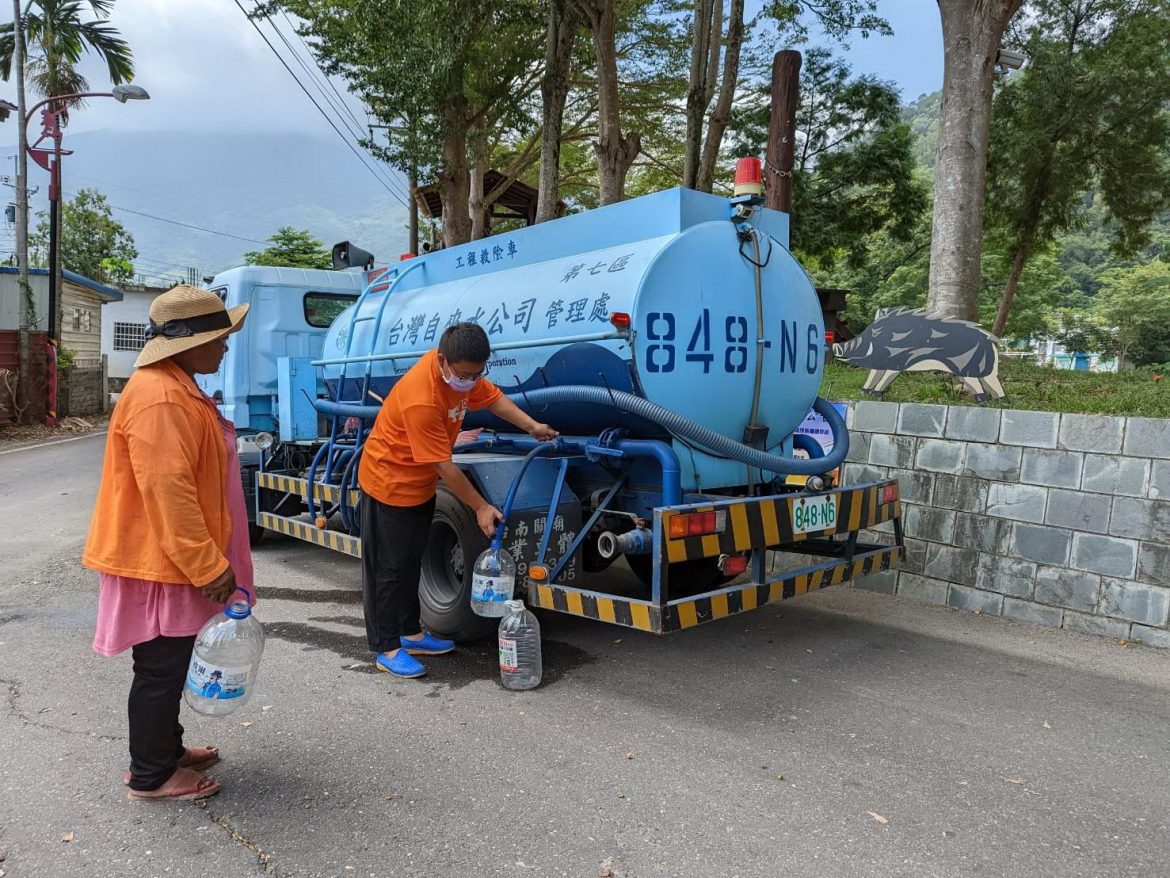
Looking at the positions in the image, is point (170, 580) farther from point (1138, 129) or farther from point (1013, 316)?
point (1013, 316)

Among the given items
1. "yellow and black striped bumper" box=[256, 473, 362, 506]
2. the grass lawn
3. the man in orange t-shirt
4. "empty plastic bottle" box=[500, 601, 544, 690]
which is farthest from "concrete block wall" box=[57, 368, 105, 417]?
"empty plastic bottle" box=[500, 601, 544, 690]

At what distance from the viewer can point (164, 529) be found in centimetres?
270

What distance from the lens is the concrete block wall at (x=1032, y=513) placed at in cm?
486

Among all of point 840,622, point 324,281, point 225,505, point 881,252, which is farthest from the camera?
point 881,252

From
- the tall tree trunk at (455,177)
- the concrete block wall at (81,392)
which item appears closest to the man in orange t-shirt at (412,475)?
the tall tree trunk at (455,177)

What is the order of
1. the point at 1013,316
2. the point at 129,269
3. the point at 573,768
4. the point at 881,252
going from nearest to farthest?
1. the point at 573,768
2. the point at 1013,316
3. the point at 881,252
4. the point at 129,269

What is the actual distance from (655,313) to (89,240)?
148 ft

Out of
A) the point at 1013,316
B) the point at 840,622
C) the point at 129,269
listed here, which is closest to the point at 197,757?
the point at 840,622

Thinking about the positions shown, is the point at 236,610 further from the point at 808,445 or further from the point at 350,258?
the point at 350,258

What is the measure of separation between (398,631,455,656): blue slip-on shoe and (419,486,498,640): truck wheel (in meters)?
0.08

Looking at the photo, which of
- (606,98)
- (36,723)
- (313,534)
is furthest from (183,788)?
(606,98)

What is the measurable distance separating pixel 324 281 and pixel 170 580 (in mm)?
5594

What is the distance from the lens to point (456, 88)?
14.0 meters

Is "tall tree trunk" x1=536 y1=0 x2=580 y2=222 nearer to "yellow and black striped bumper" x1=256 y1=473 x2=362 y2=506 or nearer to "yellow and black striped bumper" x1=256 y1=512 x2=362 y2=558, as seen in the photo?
"yellow and black striped bumper" x1=256 y1=473 x2=362 y2=506
